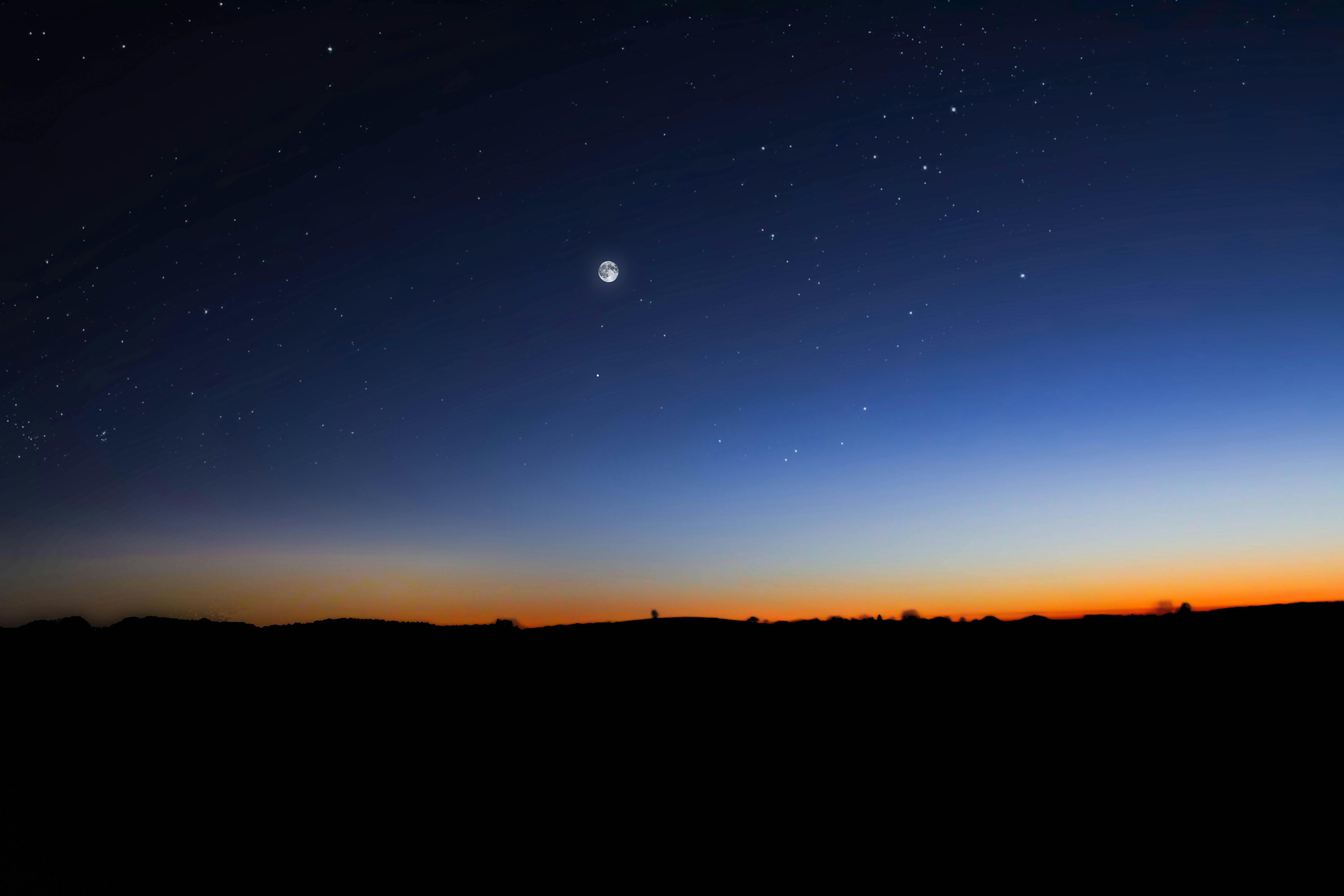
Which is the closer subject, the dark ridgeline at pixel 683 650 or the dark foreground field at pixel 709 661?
the dark foreground field at pixel 709 661

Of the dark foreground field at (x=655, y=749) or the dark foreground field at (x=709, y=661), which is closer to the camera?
the dark foreground field at (x=655, y=749)

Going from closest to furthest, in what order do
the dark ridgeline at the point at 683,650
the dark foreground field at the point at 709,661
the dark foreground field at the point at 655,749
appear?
the dark foreground field at the point at 655,749 < the dark foreground field at the point at 709,661 < the dark ridgeline at the point at 683,650

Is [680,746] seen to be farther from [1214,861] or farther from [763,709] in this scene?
[1214,861]

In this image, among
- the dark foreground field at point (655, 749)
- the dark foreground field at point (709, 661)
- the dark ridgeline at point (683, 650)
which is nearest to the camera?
the dark foreground field at point (655, 749)

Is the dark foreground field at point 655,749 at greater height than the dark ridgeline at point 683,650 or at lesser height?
lesser

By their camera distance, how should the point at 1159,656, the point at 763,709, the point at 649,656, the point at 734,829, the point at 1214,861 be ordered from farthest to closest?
the point at 649,656, the point at 1159,656, the point at 763,709, the point at 734,829, the point at 1214,861

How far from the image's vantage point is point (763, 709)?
11.6 m

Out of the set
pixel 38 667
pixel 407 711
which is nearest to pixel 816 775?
pixel 407 711

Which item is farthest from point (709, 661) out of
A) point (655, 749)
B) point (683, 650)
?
point (655, 749)

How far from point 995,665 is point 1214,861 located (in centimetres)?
536

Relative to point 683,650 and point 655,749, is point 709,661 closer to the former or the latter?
point 683,650

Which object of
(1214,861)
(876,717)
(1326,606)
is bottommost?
(1214,861)

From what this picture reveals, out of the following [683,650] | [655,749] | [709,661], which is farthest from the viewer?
[683,650]

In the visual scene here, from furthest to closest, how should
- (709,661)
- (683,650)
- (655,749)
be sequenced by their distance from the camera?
(683,650) < (709,661) < (655,749)
